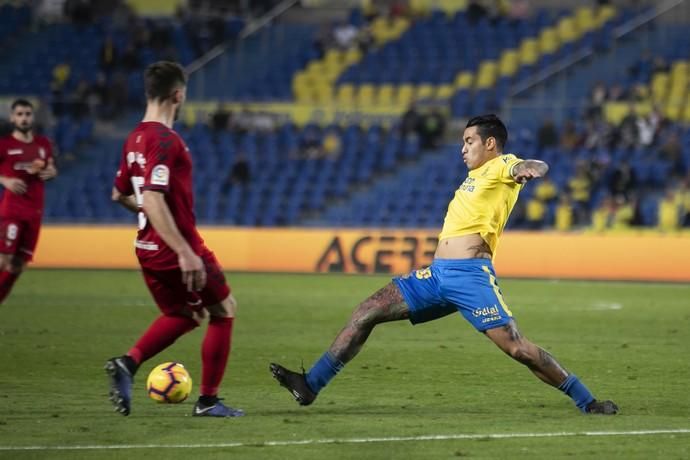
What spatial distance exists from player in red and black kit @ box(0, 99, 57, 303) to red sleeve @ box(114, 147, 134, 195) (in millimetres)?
5693

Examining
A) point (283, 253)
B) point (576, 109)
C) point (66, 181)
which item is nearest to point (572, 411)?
point (283, 253)

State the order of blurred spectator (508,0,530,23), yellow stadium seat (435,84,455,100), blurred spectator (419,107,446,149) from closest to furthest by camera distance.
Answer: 1. blurred spectator (419,107,446,149)
2. yellow stadium seat (435,84,455,100)
3. blurred spectator (508,0,530,23)

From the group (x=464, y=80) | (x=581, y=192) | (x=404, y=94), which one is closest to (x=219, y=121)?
(x=404, y=94)

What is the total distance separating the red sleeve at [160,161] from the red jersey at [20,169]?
21.6 feet

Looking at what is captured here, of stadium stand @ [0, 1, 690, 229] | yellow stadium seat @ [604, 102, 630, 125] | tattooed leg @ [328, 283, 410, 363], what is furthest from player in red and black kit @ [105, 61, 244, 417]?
yellow stadium seat @ [604, 102, 630, 125]

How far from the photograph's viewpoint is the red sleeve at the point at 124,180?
28.1ft

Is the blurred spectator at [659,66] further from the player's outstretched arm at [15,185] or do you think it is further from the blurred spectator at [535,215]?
the player's outstretched arm at [15,185]

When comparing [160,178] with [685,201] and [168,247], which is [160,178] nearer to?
[168,247]

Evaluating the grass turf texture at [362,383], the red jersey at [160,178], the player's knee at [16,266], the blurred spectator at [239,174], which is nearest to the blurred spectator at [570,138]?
the blurred spectator at [239,174]

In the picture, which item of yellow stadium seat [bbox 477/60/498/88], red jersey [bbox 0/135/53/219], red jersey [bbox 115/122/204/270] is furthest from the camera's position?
yellow stadium seat [bbox 477/60/498/88]

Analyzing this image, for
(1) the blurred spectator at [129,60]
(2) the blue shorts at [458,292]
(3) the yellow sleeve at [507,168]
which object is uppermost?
(1) the blurred spectator at [129,60]

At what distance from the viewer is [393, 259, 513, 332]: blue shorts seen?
28.9 feet

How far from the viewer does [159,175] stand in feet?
26.7

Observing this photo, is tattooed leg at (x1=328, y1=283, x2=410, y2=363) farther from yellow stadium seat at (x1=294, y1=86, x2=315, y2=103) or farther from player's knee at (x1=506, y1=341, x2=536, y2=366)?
yellow stadium seat at (x1=294, y1=86, x2=315, y2=103)
